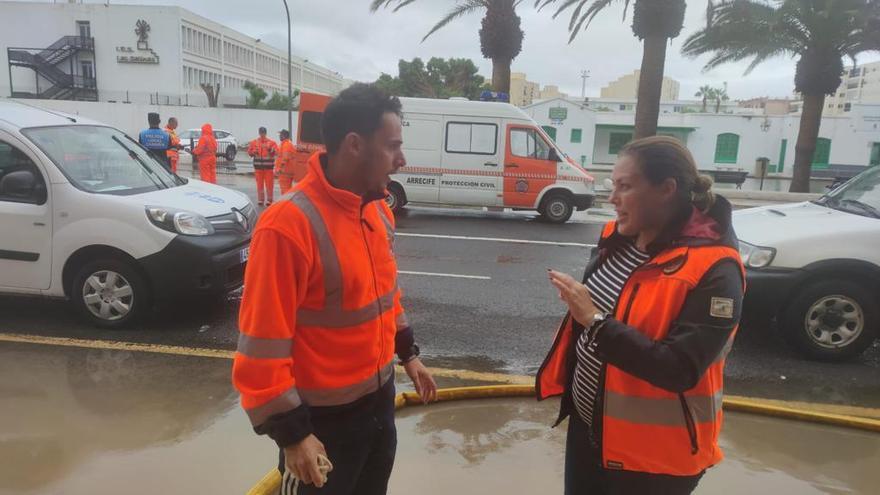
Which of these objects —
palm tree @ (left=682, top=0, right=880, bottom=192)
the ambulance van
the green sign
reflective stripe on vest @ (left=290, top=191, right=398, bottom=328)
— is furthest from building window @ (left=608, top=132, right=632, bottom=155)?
reflective stripe on vest @ (left=290, top=191, right=398, bottom=328)

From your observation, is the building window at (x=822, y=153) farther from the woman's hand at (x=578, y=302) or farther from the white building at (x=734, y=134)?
the woman's hand at (x=578, y=302)

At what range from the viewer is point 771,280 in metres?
4.67

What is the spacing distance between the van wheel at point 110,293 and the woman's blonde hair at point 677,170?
14.2ft

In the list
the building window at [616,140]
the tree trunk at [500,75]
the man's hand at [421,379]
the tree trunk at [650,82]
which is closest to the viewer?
the man's hand at [421,379]

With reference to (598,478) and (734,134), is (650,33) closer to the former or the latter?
(598,478)

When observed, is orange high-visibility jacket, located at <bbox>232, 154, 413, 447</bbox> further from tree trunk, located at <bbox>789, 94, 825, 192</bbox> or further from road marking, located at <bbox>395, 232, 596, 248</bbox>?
tree trunk, located at <bbox>789, 94, 825, 192</bbox>

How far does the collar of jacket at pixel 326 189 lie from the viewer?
1807mm

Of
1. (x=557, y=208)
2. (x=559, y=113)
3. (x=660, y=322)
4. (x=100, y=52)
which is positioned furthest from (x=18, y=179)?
(x=100, y=52)

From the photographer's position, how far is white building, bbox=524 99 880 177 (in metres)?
31.4

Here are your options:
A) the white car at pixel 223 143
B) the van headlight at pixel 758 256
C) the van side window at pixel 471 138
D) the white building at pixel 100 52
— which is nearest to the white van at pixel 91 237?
the van headlight at pixel 758 256

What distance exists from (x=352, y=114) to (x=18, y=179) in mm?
4120

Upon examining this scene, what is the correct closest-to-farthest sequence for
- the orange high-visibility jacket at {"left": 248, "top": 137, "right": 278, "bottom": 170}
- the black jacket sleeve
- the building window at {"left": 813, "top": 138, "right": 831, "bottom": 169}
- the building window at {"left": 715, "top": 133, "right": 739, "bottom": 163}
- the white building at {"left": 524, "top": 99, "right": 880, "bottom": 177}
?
the black jacket sleeve
the orange high-visibility jacket at {"left": 248, "top": 137, "right": 278, "bottom": 170}
the white building at {"left": 524, "top": 99, "right": 880, "bottom": 177}
the building window at {"left": 813, "top": 138, "right": 831, "bottom": 169}
the building window at {"left": 715, "top": 133, "right": 739, "bottom": 163}

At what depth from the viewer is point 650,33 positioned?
563 inches

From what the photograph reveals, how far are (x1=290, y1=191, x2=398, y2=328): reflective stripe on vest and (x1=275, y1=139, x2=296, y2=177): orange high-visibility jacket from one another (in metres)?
11.6
